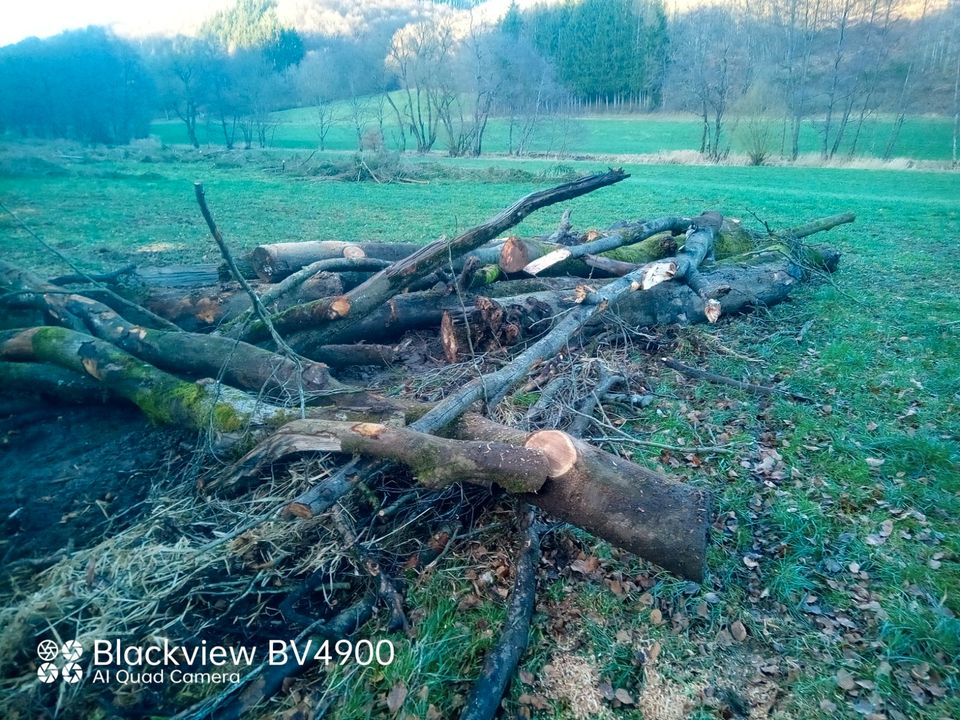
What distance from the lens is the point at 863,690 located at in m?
2.58

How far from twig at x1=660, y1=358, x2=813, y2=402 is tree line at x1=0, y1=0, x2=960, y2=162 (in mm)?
25631

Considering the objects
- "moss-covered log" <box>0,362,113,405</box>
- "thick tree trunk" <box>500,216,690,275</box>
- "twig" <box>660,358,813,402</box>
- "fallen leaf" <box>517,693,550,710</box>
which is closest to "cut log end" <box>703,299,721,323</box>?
"twig" <box>660,358,813,402</box>

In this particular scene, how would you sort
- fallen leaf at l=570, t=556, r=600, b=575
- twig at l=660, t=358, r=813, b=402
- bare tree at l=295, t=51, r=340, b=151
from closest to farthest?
fallen leaf at l=570, t=556, r=600, b=575 < twig at l=660, t=358, r=813, b=402 < bare tree at l=295, t=51, r=340, b=151

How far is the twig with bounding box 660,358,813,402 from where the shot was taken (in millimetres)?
5179

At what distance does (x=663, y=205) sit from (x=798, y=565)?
47.2ft

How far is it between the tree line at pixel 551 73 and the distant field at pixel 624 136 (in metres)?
0.73

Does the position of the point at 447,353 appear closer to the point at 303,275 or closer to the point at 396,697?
the point at 303,275

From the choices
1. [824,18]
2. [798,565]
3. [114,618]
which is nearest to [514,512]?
[798,565]

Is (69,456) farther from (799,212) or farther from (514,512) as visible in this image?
(799,212)

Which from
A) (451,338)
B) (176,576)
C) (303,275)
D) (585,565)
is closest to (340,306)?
(303,275)

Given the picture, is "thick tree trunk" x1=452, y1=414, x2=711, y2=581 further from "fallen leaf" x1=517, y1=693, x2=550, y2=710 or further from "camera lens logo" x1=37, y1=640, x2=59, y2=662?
"camera lens logo" x1=37, y1=640, x2=59, y2=662

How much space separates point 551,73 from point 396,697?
5299cm

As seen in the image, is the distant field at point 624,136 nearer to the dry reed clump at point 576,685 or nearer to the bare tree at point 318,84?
the bare tree at point 318,84

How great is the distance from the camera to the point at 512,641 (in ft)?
9.02
